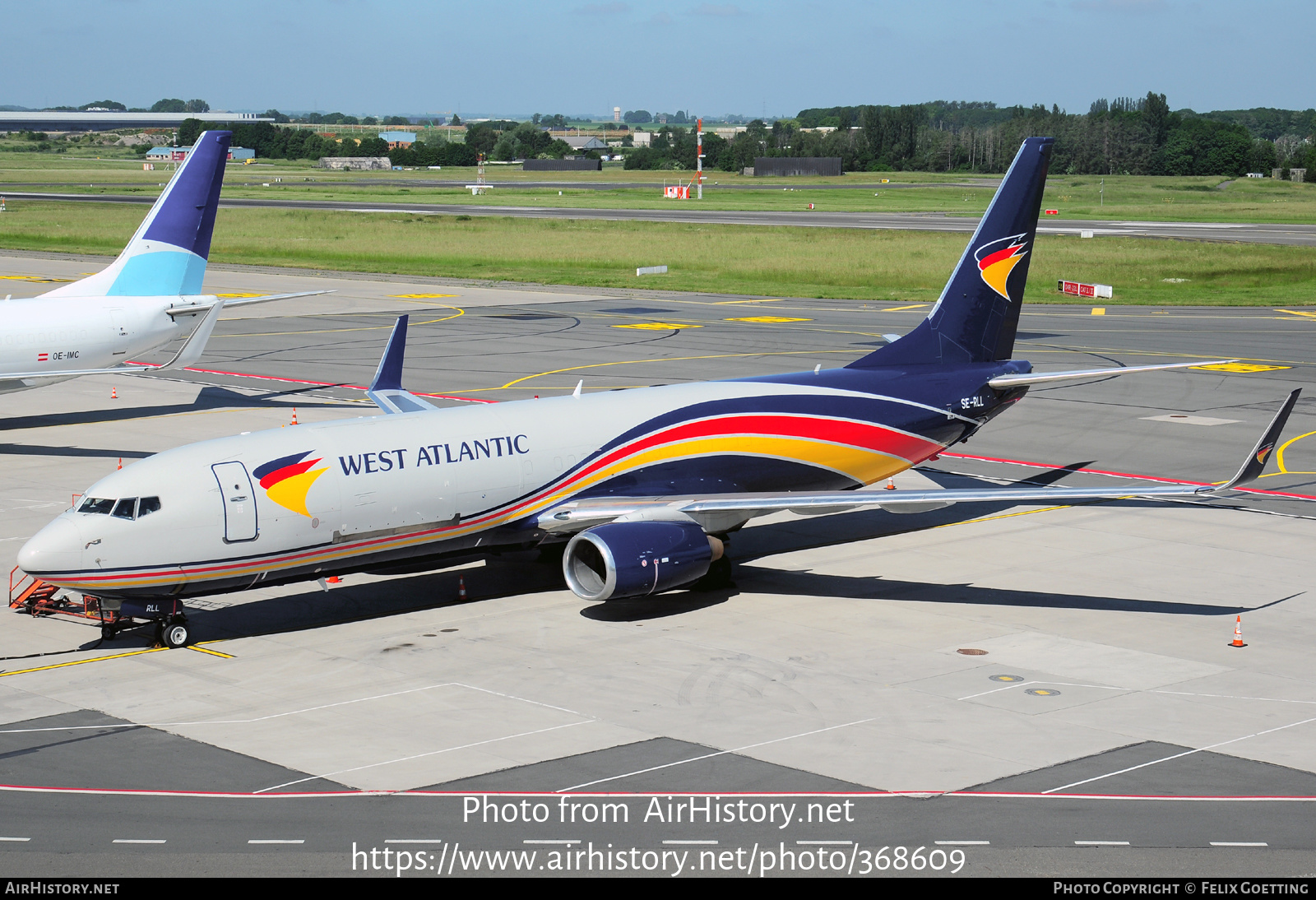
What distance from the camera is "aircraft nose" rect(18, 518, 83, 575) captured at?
24000 mm

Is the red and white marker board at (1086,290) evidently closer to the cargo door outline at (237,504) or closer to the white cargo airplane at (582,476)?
the white cargo airplane at (582,476)

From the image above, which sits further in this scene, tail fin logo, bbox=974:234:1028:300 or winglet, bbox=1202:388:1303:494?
tail fin logo, bbox=974:234:1028:300

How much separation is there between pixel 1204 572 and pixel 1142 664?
7316mm

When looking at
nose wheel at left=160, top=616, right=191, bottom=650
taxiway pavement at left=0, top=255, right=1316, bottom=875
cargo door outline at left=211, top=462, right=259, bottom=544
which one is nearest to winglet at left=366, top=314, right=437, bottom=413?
taxiway pavement at left=0, top=255, right=1316, bottom=875

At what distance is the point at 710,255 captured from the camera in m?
112

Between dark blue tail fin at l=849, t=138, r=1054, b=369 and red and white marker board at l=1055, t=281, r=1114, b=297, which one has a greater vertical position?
dark blue tail fin at l=849, t=138, r=1054, b=369

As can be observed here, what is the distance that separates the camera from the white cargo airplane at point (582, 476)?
974 inches

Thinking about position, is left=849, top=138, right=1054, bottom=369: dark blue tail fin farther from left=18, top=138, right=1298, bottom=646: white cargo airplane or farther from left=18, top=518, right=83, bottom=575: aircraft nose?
left=18, top=518, right=83, bottom=575: aircraft nose

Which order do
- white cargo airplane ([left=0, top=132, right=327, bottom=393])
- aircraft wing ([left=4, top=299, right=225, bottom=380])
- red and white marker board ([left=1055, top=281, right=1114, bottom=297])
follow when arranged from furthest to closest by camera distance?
red and white marker board ([left=1055, top=281, right=1114, bottom=297]), aircraft wing ([left=4, top=299, right=225, bottom=380]), white cargo airplane ([left=0, top=132, right=327, bottom=393])

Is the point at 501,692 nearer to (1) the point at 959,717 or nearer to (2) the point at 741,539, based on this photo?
(1) the point at 959,717

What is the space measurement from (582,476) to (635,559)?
3.15 meters

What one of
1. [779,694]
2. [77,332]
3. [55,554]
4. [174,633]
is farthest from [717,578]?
[77,332]

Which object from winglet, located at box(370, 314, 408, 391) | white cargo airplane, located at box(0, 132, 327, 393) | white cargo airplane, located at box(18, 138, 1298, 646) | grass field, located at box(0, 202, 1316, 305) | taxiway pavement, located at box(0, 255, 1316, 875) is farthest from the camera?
grass field, located at box(0, 202, 1316, 305)

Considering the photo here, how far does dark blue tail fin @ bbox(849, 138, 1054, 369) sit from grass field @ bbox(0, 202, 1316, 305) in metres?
52.6
